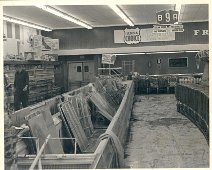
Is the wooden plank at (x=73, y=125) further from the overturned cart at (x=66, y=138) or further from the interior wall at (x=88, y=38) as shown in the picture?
the interior wall at (x=88, y=38)

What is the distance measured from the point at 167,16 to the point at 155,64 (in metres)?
8.01

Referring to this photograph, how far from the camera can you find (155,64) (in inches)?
560

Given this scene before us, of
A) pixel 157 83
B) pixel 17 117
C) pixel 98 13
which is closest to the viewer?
pixel 17 117

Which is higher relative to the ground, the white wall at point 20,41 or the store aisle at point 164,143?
the white wall at point 20,41

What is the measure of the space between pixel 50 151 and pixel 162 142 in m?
2.58

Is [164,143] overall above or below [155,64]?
below

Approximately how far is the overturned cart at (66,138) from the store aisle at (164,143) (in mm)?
397

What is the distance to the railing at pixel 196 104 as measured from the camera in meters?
5.69

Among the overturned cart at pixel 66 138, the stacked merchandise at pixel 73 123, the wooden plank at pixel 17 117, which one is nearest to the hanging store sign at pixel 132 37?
the overturned cart at pixel 66 138

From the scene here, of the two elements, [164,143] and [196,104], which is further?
[196,104]

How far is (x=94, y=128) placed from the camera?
22.6ft

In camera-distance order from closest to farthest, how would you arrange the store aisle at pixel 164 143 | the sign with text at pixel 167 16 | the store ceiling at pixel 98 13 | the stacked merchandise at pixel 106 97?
1. the store aisle at pixel 164 143
2. the sign with text at pixel 167 16
3. the stacked merchandise at pixel 106 97
4. the store ceiling at pixel 98 13

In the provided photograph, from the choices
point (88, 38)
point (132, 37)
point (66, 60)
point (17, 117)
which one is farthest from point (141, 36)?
point (17, 117)

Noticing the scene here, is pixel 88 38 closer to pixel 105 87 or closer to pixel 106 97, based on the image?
pixel 105 87
